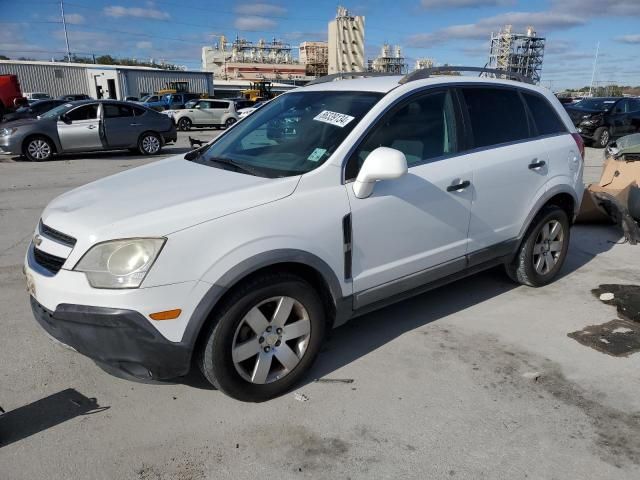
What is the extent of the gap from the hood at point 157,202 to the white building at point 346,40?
262ft

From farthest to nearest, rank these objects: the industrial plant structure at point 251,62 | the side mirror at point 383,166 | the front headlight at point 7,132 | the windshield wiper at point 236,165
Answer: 1. the industrial plant structure at point 251,62
2. the front headlight at point 7,132
3. the windshield wiper at point 236,165
4. the side mirror at point 383,166

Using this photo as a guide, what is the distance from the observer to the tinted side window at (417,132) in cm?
316

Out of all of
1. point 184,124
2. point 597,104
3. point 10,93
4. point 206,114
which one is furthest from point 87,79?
point 597,104

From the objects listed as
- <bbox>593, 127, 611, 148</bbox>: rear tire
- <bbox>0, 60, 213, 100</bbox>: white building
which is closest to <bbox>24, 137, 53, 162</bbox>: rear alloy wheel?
<bbox>593, 127, 611, 148</bbox>: rear tire

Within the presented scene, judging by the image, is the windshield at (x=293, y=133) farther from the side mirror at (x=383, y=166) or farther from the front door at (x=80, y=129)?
the front door at (x=80, y=129)

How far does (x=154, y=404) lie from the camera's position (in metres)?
2.87

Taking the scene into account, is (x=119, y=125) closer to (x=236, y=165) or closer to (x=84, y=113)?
(x=84, y=113)

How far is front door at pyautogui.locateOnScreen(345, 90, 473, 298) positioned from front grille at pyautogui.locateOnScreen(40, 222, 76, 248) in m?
1.52

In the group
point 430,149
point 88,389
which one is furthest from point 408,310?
point 88,389

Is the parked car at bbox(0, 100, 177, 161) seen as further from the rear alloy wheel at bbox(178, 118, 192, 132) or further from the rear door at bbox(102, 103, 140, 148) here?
the rear alloy wheel at bbox(178, 118, 192, 132)

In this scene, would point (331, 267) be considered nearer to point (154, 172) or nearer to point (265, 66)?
point (154, 172)

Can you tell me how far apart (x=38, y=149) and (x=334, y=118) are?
1203cm

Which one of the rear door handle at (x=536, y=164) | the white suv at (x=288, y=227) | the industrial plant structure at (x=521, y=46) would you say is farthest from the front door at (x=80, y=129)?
the industrial plant structure at (x=521, y=46)

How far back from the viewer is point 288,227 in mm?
2703
